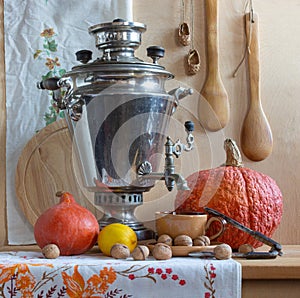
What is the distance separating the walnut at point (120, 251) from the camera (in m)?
1.23

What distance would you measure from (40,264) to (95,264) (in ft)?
0.31

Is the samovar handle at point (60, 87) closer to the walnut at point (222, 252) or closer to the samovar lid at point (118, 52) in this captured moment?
the samovar lid at point (118, 52)

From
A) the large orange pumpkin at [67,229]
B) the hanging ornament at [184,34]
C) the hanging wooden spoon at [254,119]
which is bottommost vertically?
the large orange pumpkin at [67,229]

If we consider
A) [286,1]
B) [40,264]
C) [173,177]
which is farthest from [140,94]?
[286,1]

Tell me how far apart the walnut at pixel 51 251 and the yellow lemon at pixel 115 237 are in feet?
0.30

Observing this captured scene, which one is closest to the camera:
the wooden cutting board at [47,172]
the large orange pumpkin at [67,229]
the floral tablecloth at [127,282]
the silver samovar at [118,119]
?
the floral tablecloth at [127,282]

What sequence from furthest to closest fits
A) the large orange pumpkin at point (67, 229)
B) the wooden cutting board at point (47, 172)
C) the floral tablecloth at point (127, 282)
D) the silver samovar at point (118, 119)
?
the wooden cutting board at point (47, 172)
the silver samovar at point (118, 119)
the large orange pumpkin at point (67, 229)
the floral tablecloth at point (127, 282)

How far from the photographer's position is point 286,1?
165cm

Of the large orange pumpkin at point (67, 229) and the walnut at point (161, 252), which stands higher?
the large orange pumpkin at point (67, 229)

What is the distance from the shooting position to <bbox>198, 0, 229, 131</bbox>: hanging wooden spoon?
5.28 ft

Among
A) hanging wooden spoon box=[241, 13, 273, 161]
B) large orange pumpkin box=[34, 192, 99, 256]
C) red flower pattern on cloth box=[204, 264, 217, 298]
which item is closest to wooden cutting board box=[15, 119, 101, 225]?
large orange pumpkin box=[34, 192, 99, 256]

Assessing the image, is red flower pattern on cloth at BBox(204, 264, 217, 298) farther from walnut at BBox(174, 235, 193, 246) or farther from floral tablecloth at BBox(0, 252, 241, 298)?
walnut at BBox(174, 235, 193, 246)

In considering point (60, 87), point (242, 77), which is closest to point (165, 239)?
point (60, 87)

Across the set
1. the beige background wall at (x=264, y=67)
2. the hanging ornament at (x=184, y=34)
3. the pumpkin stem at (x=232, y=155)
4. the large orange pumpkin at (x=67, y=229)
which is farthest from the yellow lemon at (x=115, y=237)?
the hanging ornament at (x=184, y=34)
